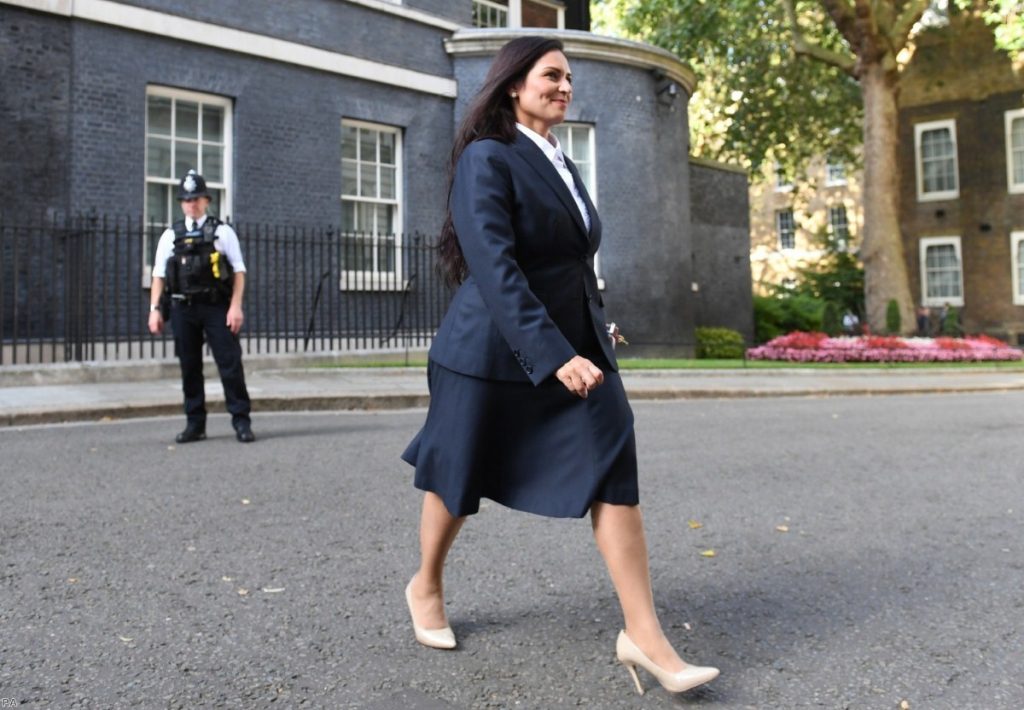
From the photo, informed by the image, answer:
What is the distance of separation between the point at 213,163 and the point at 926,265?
2779cm

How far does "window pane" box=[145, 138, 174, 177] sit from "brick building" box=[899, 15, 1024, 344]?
85.6ft

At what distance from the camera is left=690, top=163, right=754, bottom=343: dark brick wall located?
21.9 meters

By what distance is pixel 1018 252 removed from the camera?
31.3 metres

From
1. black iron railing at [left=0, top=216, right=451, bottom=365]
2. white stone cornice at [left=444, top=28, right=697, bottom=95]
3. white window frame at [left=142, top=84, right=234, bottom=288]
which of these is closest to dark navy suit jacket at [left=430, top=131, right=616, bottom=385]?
black iron railing at [left=0, top=216, right=451, bottom=365]

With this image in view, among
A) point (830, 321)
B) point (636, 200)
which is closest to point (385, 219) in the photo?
point (636, 200)

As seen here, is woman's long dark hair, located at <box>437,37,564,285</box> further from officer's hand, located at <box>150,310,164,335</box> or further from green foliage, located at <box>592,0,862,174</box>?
green foliage, located at <box>592,0,862,174</box>

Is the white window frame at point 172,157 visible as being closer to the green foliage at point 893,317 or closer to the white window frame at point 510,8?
the white window frame at point 510,8

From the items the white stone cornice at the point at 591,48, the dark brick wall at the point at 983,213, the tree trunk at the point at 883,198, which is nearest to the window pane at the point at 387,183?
the white stone cornice at the point at 591,48

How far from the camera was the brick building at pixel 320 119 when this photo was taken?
39.5ft

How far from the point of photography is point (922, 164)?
33.7 meters

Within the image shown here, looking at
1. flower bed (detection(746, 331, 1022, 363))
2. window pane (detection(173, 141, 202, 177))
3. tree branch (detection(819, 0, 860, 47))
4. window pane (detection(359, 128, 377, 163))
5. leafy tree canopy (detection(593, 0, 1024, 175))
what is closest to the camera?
window pane (detection(173, 141, 202, 177))

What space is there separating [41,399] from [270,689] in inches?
289

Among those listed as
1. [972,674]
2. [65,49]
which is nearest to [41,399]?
[65,49]

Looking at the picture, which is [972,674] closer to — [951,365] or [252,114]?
[252,114]
